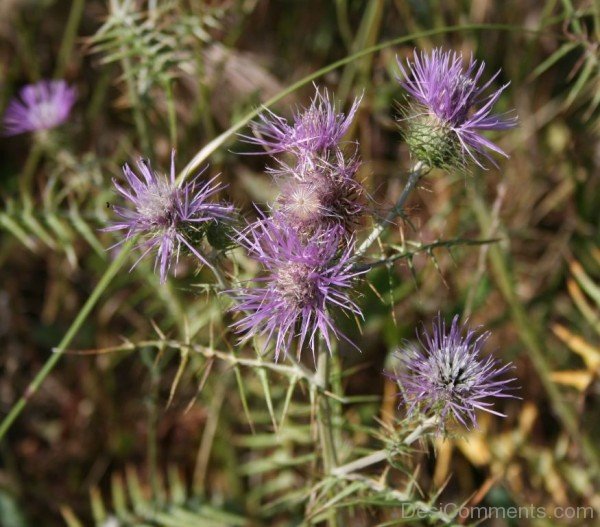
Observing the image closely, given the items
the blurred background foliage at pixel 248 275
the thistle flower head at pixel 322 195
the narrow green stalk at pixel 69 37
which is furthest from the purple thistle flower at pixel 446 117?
the narrow green stalk at pixel 69 37

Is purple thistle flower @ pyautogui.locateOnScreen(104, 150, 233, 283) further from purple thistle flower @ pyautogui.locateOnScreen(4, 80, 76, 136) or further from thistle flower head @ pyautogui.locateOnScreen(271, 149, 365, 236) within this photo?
purple thistle flower @ pyautogui.locateOnScreen(4, 80, 76, 136)

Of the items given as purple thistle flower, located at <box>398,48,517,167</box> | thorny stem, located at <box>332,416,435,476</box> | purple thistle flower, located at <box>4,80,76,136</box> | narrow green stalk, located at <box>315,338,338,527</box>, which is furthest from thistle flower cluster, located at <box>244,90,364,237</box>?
purple thistle flower, located at <box>4,80,76,136</box>

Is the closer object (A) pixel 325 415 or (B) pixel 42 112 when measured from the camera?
(A) pixel 325 415

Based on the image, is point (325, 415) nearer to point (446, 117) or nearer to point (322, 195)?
point (322, 195)

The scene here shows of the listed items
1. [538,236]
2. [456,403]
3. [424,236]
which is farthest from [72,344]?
[456,403]

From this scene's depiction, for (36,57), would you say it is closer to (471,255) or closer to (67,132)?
(67,132)

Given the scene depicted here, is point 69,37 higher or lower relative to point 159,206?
higher

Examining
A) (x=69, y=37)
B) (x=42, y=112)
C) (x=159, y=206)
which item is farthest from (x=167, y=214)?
(x=69, y=37)
